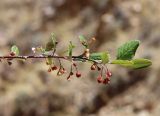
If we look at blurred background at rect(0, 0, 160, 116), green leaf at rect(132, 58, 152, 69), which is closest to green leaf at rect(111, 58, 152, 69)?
green leaf at rect(132, 58, 152, 69)

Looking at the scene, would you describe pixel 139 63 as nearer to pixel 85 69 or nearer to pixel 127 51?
pixel 127 51

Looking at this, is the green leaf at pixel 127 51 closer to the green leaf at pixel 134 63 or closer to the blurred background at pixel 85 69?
the green leaf at pixel 134 63

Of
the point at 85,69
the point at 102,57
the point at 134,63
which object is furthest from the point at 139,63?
the point at 85,69

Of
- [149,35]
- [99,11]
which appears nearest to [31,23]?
[99,11]

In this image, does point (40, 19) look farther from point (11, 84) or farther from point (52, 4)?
point (11, 84)

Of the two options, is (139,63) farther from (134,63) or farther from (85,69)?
(85,69)

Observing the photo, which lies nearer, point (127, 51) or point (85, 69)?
point (127, 51)

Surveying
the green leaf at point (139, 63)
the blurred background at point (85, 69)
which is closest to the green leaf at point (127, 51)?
the green leaf at point (139, 63)

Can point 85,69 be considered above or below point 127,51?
below
